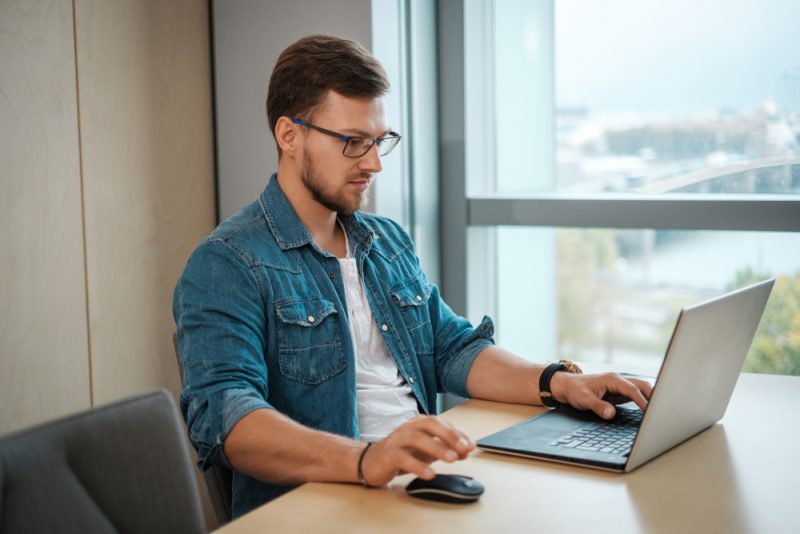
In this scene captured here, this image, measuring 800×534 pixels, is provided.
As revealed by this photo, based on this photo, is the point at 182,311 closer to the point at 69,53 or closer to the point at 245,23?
the point at 69,53

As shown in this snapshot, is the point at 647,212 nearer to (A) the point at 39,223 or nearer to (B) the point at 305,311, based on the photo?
(B) the point at 305,311

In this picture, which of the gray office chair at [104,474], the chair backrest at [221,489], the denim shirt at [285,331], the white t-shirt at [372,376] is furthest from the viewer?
the white t-shirt at [372,376]

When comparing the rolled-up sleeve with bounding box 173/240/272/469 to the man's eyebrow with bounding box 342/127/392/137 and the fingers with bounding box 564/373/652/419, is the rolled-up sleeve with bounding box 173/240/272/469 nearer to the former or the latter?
the man's eyebrow with bounding box 342/127/392/137

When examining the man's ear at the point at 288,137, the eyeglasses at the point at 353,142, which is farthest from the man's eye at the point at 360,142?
the man's ear at the point at 288,137

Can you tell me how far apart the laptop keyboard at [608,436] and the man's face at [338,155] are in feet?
2.17

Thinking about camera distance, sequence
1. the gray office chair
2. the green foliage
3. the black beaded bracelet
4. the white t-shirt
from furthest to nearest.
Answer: the green foliage, the white t-shirt, the black beaded bracelet, the gray office chair

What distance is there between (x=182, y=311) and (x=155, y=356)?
3.53ft

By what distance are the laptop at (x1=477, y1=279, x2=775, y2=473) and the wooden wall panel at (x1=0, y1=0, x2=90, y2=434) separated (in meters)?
1.28

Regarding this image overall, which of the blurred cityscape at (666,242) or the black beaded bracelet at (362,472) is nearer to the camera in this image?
the black beaded bracelet at (362,472)

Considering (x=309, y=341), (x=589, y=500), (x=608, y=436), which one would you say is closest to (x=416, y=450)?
(x=589, y=500)

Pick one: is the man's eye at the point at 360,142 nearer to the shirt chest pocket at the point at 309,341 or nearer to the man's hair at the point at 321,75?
the man's hair at the point at 321,75

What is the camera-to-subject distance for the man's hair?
180 centimetres

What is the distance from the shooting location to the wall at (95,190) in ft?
7.05

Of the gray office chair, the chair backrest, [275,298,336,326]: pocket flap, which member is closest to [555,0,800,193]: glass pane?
[275,298,336,326]: pocket flap
